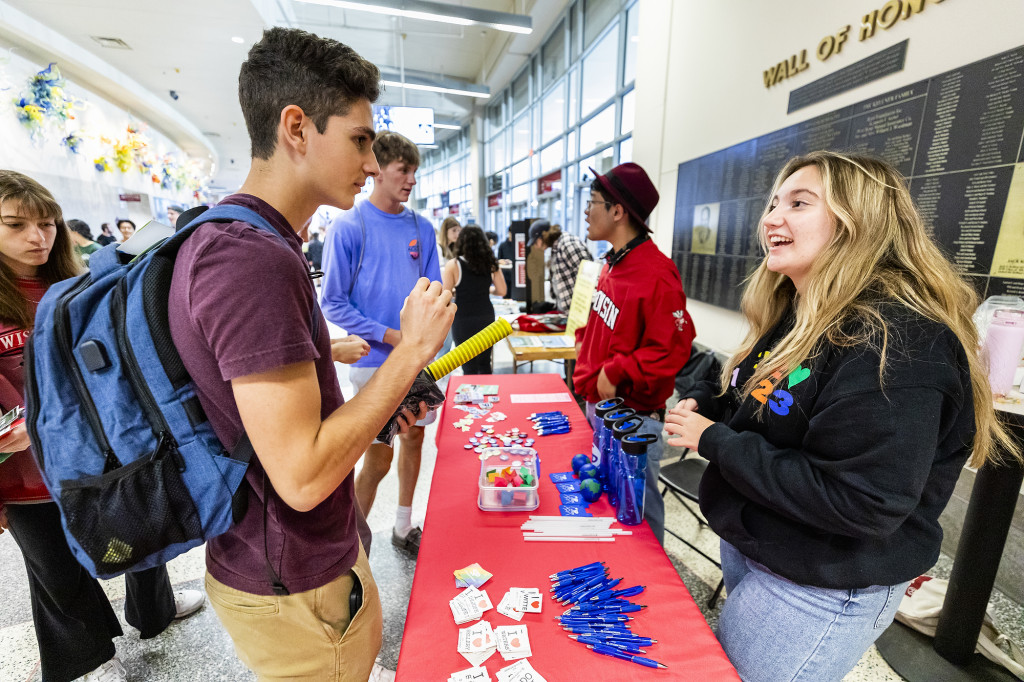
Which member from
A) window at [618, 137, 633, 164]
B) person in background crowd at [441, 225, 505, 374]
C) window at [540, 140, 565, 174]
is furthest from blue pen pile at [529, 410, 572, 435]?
window at [540, 140, 565, 174]

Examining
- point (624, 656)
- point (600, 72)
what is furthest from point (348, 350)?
point (600, 72)

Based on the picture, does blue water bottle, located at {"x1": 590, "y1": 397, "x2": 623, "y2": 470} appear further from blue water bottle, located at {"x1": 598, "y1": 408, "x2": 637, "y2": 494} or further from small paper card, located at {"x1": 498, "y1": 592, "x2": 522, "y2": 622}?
small paper card, located at {"x1": 498, "y1": 592, "x2": 522, "y2": 622}

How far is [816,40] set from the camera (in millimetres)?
2561

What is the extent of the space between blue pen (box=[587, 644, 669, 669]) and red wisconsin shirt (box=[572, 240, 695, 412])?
96 cm

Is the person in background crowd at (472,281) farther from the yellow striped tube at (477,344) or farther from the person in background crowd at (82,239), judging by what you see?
the person in background crowd at (82,239)

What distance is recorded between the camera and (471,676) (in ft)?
2.64

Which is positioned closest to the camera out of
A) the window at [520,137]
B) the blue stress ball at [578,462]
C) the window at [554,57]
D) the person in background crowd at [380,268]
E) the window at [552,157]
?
the blue stress ball at [578,462]

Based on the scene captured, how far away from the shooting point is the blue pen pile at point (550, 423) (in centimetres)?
181

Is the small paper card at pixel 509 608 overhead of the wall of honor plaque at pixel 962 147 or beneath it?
beneath

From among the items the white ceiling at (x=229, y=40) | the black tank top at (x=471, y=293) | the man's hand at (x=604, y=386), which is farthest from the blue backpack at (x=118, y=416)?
the white ceiling at (x=229, y=40)

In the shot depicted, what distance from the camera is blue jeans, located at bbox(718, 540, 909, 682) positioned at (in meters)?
0.89

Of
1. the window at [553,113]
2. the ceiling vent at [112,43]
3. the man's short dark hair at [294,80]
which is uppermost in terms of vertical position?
the ceiling vent at [112,43]

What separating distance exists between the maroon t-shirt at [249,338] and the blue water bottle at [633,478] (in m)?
0.75

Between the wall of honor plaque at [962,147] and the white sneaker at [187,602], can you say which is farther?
the white sneaker at [187,602]
